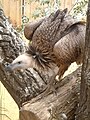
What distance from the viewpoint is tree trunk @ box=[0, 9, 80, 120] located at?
4.69 feet

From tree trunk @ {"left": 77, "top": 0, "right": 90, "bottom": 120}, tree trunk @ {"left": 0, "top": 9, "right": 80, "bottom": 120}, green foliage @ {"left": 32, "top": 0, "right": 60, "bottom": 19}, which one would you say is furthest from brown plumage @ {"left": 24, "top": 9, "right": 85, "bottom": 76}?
green foliage @ {"left": 32, "top": 0, "right": 60, "bottom": 19}

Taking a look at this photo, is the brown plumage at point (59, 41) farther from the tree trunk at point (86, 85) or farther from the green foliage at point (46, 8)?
the green foliage at point (46, 8)

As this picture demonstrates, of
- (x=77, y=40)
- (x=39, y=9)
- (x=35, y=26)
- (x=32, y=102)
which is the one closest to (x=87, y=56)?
(x=77, y=40)

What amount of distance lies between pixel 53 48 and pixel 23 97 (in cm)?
34

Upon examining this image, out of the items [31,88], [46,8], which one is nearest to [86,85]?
[31,88]

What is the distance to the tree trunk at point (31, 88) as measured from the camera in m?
1.43

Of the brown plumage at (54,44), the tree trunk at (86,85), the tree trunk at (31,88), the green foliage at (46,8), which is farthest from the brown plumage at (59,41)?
the green foliage at (46,8)

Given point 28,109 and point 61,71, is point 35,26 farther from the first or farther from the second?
point 28,109

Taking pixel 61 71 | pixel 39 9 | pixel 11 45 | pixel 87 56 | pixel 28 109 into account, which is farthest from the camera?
pixel 39 9

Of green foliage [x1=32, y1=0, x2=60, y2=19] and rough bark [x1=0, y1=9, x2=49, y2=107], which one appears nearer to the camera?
rough bark [x1=0, y1=9, x2=49, y2=107]

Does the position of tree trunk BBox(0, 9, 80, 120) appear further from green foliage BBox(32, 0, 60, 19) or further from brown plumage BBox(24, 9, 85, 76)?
green foliage BBox(32, 0, 60, 19)

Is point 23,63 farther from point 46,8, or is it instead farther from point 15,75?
point 46,8

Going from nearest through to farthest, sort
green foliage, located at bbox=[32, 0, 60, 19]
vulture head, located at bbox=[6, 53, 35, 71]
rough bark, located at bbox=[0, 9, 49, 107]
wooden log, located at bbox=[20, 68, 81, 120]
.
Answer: wooden log, located at bbox=[20, 68, 81, 120] < vulture head, located at bbox=[6, 53, 35, 71] < rough bark, located at bbox=[0, 9, 49, 107] < green foliage, located at bbox=[32, 0, 60, 19]

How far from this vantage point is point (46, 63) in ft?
5.48
